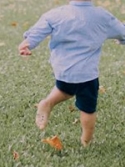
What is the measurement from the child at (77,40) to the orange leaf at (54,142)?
326 mm

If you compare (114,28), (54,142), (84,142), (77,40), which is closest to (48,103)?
(54,142)

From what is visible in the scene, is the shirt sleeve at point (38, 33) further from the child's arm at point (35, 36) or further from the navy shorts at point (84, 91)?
the navy shorts at point (84, 91)

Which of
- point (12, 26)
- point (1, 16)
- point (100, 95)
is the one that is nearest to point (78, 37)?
point (100, 95)

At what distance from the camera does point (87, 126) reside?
4238mm

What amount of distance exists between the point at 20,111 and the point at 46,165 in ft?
4.39

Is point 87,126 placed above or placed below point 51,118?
above

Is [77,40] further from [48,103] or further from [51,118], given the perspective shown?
[51,118]

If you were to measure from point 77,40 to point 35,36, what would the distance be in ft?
0.97

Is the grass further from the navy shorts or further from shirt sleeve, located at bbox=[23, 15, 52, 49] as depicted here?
shirt sleeve, located at bbox=[23, 15, 52, 49]

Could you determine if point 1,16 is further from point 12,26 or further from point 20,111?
point 20,111

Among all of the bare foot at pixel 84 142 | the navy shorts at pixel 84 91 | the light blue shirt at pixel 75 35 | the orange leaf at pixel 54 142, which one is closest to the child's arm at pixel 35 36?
the light blue shirt at pixel 75 35

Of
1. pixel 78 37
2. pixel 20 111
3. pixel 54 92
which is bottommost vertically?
pixel 20 111

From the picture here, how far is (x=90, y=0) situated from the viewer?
396 centimetres

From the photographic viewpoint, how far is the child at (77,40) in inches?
151
